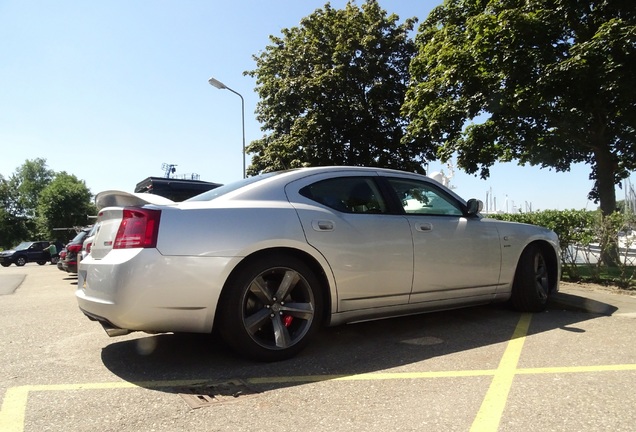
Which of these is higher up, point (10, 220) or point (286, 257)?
point (10, 220)

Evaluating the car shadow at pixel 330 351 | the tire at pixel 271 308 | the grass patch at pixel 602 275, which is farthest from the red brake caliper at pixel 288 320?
the grass patch at pixel 602 275

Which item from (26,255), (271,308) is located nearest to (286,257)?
(271,308)

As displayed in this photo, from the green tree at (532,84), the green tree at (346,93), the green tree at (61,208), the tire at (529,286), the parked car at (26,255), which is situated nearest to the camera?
the tire at (529,286)

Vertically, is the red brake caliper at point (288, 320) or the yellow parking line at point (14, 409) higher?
the red brake caliper at point (288, 320)

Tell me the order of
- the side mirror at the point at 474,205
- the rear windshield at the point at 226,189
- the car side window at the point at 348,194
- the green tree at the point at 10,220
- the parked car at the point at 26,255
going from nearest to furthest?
1. the rear windshield at the point at 226,189
2. the car side window at the point at 348,194
3. the side mirror at the point at 474,205
4. the parked car at the point at 26,255
5. the green tree at the point at 10,220

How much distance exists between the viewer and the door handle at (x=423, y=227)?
438 cm

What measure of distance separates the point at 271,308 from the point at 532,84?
10.2 meters

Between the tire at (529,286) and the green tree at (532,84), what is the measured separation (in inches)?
272

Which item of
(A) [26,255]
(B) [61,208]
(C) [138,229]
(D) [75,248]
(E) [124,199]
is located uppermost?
(B) [61,208]

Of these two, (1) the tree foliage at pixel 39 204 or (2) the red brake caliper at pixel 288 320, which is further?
(1) the tree foliage at pixel 39 204

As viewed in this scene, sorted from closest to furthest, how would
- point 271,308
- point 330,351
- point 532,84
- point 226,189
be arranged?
point 271,308, point 330,351, point 226,189, point 532,84

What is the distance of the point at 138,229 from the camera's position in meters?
3.34

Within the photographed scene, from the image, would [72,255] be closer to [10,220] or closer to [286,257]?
[286,257]

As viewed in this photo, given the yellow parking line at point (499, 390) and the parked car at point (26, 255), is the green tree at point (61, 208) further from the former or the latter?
the yellow parking line at point (499, 390)
